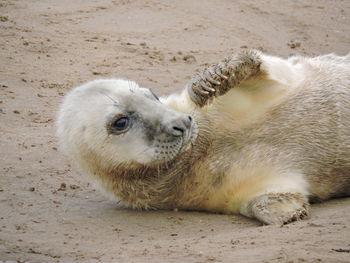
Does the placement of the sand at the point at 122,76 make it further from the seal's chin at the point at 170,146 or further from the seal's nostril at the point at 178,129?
the seal's nostril at the point at 178,129

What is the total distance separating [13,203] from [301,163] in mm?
2180

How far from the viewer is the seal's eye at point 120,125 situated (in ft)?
18.0

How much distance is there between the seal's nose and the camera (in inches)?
211

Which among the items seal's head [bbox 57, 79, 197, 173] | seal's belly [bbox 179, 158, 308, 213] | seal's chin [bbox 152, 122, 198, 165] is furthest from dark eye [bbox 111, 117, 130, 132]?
seal's belly [bbox 179, 158, 308, 213]

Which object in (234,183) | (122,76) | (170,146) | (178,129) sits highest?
(122,76)

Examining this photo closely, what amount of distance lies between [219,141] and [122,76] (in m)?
3.01

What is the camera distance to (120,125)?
550 cm

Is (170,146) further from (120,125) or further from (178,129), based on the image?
(120,125)

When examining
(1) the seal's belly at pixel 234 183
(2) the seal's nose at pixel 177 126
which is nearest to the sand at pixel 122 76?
(1) the seal's belly at pixel 234 183

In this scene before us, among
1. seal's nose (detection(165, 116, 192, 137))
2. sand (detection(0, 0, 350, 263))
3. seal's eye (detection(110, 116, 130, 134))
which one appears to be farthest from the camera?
seal's eye (detection(110, 116, 130, 134))

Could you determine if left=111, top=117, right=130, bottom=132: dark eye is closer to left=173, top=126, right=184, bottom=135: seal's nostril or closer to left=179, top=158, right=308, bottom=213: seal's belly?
left=173, top=126, right=184, bottom=135: seal's nostril

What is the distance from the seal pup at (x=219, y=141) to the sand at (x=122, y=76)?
0.55ft

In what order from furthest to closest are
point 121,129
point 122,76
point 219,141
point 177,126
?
point 122,76 < point 219,141 < point 121,129 < point 177,126

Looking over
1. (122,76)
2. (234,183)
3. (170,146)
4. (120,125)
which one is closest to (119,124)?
(120,125)
